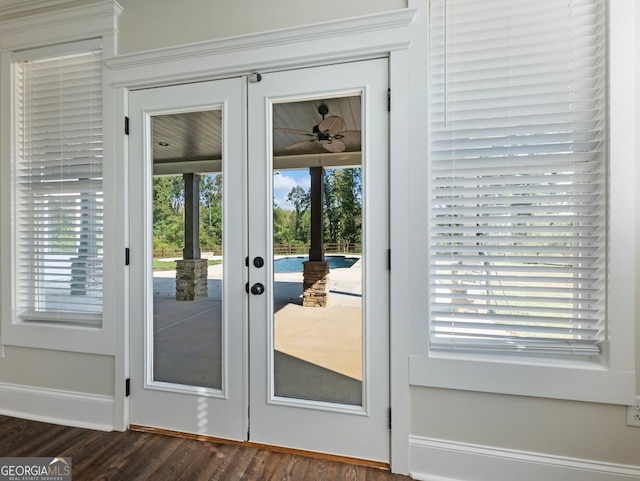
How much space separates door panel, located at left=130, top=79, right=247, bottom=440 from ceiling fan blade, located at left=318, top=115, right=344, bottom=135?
500 millimetres

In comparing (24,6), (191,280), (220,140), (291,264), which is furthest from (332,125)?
(24,6)

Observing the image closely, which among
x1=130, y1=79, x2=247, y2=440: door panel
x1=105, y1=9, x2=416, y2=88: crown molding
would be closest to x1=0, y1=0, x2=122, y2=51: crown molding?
x1=105, y1=9, x2=416, y2=88: crown molding

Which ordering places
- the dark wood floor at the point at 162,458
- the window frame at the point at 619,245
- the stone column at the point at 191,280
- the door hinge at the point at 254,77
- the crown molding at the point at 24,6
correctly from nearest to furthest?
the window frame at the point at 619,245 → the dark wood floor at the point at 162,458 → the door hinge at the point at 254,77 → the stone column at the point at 191,280 → the crown molding at the point at 24,6

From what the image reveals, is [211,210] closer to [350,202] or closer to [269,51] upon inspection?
[350,202]

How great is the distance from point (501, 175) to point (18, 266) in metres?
3.19

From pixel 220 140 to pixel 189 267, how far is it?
825mm

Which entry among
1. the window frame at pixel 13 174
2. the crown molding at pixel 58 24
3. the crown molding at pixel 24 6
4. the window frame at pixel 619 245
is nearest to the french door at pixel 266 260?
the window frame at pixel 13 174

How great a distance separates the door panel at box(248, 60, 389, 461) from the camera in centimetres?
186

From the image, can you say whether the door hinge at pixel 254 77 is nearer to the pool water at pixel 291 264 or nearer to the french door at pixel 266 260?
the french door at pixel 266 260

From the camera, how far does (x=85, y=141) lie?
2.28m

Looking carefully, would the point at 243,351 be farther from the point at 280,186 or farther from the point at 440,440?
the point at 440,440

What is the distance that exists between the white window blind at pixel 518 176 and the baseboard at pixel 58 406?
214 cm

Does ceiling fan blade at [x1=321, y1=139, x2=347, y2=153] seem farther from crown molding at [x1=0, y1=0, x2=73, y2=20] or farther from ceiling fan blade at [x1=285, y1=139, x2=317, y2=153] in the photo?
crown molding at [x1=0, y1=0, x2=73, y2=20]

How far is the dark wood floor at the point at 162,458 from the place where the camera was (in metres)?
1.76
